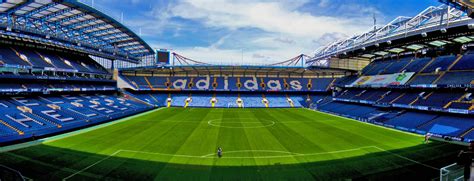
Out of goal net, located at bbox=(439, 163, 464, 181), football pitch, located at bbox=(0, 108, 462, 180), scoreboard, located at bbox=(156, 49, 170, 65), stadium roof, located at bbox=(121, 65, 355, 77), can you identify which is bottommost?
football pitch, located at bbox=(0, 108, 462, 180)

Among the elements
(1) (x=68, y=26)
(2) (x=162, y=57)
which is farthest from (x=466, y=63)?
(1) (x=68, y=26)

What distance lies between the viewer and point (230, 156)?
19469mm

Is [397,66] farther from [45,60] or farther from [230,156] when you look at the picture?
[45,60]

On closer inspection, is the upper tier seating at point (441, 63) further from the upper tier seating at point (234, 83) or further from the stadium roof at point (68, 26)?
the stadium roof at point (68, 26)

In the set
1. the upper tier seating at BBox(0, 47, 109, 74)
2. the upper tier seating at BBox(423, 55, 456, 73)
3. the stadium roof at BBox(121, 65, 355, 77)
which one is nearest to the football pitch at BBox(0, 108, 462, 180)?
the upper tier seating at BBox(423, 55, 456, 73)

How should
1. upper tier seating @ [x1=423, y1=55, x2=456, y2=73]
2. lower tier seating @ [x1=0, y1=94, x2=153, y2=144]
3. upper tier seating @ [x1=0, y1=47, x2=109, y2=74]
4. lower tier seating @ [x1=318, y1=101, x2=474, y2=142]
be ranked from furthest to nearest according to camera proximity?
upper tier seating @ [x1=423, y1=55, x2=456, y2=73] → upper tier seating @ [x1=0, y1=47, x2=109, y2=74] → lower tier seating @ [x1=318, y1=101, x2=474, y2=142] → lower tier seating @ [x1=0, y1=94, x2=153, y2=144]

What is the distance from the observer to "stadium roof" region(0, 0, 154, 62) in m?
30.2

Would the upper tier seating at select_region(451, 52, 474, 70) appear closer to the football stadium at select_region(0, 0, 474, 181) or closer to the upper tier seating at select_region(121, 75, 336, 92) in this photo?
the football stadium at select_region(0, 0, 474, 181)

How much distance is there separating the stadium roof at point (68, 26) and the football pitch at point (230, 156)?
51.0 ft

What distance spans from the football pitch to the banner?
16.3m

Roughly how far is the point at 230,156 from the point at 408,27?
106 ft

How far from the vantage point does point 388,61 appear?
52594 mm

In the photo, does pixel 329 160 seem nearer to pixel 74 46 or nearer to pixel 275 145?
pixel 275 145

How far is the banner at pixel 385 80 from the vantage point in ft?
137
